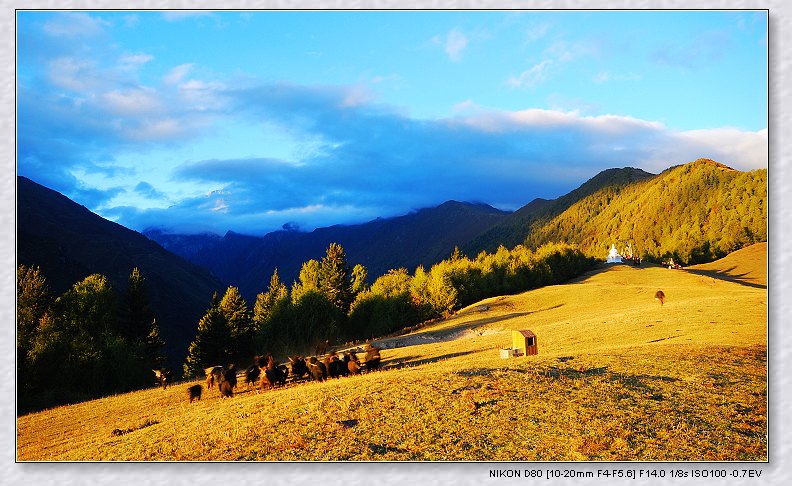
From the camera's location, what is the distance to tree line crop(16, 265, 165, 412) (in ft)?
76.4

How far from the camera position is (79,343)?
30500 mm

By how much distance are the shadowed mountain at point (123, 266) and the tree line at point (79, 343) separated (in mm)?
8584

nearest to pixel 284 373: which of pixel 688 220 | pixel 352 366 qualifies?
pixel 352 366

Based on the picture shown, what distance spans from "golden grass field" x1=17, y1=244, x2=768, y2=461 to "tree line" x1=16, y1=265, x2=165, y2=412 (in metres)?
9.55

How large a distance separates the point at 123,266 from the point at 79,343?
276ft

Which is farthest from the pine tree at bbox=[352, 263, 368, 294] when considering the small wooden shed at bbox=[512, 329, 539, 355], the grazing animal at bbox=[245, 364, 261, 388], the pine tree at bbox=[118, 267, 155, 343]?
the small wooden shed at bbox=[512, 329, 539, 355]

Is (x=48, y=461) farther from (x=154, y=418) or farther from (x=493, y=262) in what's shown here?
(x=493, y=262)

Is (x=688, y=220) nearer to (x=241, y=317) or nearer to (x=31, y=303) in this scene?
(x=241, y=317)

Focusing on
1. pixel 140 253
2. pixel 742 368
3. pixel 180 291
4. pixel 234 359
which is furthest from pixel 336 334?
pixel 140 253

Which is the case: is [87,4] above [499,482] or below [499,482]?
above

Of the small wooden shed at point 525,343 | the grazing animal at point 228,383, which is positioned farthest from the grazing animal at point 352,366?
the small wooden shed at point 525,343

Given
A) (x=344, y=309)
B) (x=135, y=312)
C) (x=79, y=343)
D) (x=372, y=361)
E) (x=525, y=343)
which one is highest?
(x=525, y=343)

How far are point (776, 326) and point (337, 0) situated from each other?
44.6 ft

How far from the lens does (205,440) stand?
9578 millimetres
